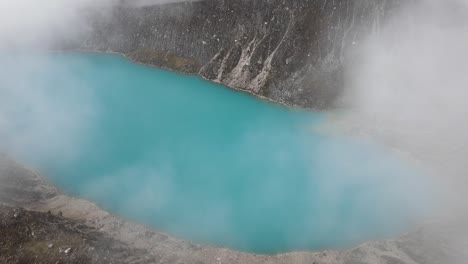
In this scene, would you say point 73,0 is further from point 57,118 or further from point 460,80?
point 460,80

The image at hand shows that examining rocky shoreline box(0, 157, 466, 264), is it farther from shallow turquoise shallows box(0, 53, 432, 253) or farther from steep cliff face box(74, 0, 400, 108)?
steep cliff face box(74, 0, 400, 108)

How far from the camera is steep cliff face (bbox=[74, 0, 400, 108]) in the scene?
7162 cm

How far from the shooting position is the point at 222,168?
53.8 metres

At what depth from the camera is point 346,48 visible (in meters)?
71.6

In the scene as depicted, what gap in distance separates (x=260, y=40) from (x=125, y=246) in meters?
46.0

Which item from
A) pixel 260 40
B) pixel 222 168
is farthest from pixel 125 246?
pixel 260 40

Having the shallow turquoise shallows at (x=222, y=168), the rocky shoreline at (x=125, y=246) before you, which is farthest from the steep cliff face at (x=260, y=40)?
the rocky shoreline at (x=125, y=246)

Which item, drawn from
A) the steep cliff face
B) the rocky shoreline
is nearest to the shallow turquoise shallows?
the rocky shoreline

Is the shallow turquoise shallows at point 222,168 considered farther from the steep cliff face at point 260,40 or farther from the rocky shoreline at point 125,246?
the steep cliff face at point 260,40

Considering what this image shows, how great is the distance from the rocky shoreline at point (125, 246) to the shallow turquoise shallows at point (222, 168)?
5.39 ft

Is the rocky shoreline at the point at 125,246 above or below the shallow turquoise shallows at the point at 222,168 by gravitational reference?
below

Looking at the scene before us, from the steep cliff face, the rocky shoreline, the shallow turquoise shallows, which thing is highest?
the steep cliff face

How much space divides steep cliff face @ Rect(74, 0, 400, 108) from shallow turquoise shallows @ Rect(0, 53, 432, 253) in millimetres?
4437

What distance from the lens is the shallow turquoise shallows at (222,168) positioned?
44969mm
